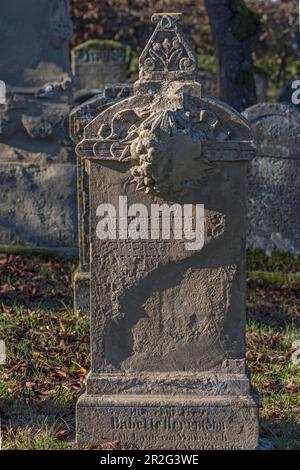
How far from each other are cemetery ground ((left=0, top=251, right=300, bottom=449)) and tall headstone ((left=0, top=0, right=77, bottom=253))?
0.34 meters

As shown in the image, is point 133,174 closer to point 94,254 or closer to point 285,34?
point 94,254

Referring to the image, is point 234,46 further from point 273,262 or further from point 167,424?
point 167,424

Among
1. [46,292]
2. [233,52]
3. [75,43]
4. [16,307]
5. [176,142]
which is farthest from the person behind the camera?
[75,43]

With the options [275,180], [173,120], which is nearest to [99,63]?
[275,180]

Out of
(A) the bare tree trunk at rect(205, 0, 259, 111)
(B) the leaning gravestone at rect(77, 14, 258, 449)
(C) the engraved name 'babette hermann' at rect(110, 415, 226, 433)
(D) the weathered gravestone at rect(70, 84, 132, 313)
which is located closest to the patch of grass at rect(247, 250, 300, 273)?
(D) the weathered gravestone at rect(70, 84, 132, 313)

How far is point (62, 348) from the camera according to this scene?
7.04 metres

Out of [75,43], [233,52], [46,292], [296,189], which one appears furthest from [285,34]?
[46,292]

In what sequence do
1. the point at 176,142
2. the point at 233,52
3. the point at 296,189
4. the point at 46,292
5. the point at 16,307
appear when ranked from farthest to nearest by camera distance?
1. the point at 233,52
2. the point at 296,189
3. the point at 46,292
4. the point at 16,307
5. the point at 176,142

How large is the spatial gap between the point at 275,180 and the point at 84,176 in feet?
6.96

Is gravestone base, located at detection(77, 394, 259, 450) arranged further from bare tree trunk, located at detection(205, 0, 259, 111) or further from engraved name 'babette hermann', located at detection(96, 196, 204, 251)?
bare tree trunk, located at detection(205, 0, 259, 111)

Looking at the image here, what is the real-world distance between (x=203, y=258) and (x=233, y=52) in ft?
20.4

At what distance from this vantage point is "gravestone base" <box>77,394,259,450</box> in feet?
17.4

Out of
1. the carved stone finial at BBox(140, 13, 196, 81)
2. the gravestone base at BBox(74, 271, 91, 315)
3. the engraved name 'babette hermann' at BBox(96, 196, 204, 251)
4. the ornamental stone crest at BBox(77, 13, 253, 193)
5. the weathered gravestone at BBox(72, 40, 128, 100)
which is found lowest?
the gravestone base at BBox(74, 271, 91, 315)

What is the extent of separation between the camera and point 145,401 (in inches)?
209
